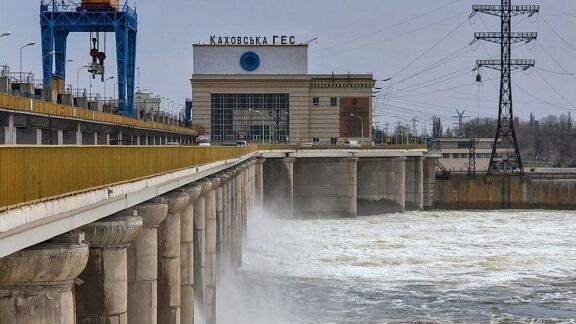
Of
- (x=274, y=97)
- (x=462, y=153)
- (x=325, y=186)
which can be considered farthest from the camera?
(x=462, y=153)

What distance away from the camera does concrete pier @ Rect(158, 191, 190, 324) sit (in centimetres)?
2638

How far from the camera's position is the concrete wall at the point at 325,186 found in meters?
96.7

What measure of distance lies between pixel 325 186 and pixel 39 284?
84.2m

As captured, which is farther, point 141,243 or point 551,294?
point 551,294

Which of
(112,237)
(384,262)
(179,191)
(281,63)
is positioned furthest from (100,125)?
(281,63)

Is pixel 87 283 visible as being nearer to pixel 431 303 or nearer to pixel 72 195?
pixel 72 195

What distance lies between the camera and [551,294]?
5119cm

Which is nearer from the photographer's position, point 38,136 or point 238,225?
point 38,136

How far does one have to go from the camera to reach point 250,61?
131m

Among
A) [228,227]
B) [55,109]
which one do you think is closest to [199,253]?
[228,227]

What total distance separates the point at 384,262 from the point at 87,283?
158 feet

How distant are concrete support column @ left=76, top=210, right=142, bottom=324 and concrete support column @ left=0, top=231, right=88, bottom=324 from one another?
311 cm

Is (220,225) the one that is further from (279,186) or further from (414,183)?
(414,183)

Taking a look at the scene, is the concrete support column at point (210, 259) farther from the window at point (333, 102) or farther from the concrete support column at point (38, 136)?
the window at point (333, 102)
